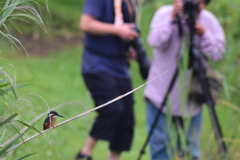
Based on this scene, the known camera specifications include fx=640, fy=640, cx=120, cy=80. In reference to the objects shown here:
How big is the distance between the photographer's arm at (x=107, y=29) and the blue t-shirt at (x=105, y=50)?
0.07 meters

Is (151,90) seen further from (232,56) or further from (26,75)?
(26,75)

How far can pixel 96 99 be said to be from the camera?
4930mm

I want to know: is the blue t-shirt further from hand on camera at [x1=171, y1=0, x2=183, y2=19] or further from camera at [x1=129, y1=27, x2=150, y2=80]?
hand on camera at [x1=171, y1=0, x2=183, y2=19]

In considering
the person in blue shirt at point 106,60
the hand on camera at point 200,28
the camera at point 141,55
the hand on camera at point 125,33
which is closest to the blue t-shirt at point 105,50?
the person in blue shirt at point 106,60

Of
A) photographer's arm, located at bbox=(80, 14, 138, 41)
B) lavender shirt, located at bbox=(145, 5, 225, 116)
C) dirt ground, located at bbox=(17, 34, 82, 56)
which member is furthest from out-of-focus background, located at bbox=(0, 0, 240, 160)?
photographer's arm, located at bbox=(80, 14, 138, 41)

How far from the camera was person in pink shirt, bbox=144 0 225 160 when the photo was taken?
185 inches

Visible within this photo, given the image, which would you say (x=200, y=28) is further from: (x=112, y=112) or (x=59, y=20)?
(x=59, y=20)

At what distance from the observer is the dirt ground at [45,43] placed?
36.1 ft

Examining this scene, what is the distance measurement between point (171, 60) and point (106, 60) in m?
0.50

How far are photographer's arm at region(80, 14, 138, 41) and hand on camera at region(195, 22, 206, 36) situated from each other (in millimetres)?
459

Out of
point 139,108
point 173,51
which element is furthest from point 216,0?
point 173,51

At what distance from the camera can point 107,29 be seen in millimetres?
4730

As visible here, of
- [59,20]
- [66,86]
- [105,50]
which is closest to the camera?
[105,50]

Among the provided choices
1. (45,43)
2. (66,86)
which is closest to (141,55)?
(66,86)
